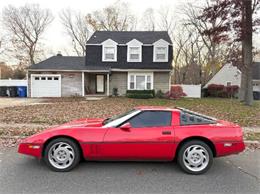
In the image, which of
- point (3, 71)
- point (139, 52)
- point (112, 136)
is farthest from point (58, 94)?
point (3, 71)

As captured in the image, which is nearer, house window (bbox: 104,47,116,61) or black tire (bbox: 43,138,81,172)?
black tire (bbox: 43,138,81,172)

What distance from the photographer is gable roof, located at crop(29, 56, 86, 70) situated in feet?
80.9

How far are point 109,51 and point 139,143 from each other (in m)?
22.2

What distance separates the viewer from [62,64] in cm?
2591

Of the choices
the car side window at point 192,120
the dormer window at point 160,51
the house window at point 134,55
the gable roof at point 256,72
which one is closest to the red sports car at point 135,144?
the car side window at point 192,120

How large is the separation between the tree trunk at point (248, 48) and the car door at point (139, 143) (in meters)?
16.3

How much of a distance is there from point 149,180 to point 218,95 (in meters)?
28.6

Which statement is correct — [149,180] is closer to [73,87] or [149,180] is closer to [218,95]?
[73,87]

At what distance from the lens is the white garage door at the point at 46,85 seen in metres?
24.5

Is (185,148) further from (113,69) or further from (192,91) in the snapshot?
(192,91)

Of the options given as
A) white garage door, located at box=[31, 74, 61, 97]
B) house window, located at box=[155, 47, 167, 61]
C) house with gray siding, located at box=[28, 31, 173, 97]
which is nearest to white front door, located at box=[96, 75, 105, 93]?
house with gray siding, located at box=[28, 31, 173, 97]

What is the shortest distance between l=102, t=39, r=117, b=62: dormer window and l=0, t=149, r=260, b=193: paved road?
2118 centimetres

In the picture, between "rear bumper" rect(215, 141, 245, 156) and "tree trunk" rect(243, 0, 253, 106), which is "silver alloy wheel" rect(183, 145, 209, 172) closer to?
"rear bumper" rect(215, 141, 245, 156)

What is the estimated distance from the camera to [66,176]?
4469 mm
